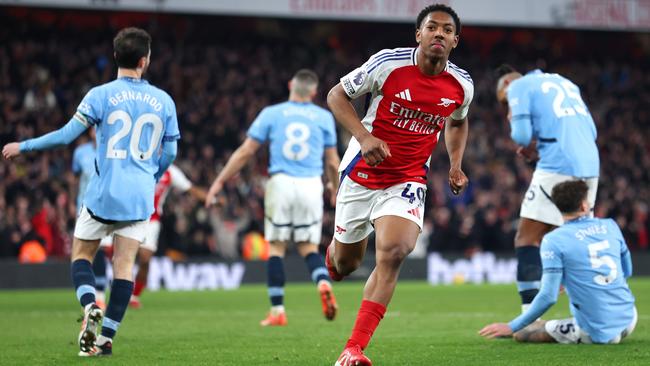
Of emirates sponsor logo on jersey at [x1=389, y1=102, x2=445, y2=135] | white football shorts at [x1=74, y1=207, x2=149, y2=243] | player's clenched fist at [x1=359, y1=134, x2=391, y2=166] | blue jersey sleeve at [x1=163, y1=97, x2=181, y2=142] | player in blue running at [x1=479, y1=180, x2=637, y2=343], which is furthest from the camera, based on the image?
blue jersey sleeve at [x1=163, y1=97, x2=181, y2=142]

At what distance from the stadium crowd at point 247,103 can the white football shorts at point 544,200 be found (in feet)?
39.2

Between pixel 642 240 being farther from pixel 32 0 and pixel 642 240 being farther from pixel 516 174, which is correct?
pixel 32 0

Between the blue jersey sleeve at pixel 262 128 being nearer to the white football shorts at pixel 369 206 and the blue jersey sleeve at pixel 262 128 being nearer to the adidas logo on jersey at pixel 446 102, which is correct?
the white football shorts at pixel 369 206

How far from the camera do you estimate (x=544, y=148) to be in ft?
30.0

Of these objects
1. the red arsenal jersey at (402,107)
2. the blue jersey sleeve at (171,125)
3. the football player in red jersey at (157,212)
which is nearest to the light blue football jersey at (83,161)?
the football player in red jersey at (157,212)

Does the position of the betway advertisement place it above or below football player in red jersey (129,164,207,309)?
below

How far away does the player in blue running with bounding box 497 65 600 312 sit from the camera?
8.95 metres

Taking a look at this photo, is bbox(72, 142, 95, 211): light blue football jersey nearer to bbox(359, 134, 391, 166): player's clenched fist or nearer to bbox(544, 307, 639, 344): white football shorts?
bbox(544, 307, 639, 344): white football shorts

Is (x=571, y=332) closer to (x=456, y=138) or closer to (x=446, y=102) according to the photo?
(x=456, y=138)

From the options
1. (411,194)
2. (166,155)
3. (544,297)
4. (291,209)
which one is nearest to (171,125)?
(166,155)

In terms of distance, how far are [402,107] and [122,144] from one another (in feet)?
6.86

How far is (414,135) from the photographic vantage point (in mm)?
6707

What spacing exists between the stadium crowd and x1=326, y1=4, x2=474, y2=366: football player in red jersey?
13295mm

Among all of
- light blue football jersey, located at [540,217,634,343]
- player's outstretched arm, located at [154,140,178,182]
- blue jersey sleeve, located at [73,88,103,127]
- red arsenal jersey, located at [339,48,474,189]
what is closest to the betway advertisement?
player's outstretched arm, located at [154,140,178,182]
